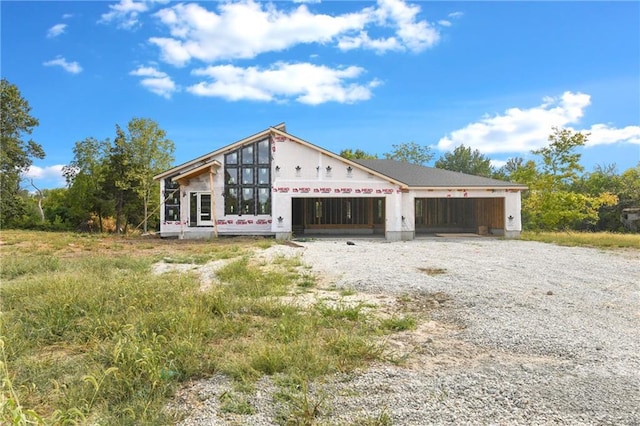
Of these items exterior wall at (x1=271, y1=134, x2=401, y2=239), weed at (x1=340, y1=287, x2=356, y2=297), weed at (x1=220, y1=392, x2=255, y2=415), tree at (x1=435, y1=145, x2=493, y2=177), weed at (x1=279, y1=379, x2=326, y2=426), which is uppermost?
tree at (x1=435, y1=145, x2=493, y2=177)

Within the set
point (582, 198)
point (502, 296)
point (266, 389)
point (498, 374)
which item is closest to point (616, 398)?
point (498, 374)

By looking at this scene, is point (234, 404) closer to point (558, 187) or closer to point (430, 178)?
point (430, 178)

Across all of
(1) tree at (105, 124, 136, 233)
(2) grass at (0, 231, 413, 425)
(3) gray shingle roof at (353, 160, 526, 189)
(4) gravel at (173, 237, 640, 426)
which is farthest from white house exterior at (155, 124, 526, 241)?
(2) grass at (0, 231, 413, 425)

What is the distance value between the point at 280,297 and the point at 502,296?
397 cm

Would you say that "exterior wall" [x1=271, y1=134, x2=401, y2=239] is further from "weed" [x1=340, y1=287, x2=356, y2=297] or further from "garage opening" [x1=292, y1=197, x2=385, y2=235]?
"weed" [x1=340, y1=287, x2=356, y2=297]

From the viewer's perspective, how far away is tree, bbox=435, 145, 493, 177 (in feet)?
176

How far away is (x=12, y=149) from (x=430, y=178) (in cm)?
2863

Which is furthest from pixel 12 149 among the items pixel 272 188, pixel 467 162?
pixel 467 162

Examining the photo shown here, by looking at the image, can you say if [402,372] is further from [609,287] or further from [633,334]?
[609,287]

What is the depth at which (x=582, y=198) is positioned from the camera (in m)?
24.8

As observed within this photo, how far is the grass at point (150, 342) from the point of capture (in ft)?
11.2

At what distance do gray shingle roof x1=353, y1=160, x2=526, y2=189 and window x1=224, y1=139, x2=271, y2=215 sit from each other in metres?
5.38

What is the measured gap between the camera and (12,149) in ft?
91.9

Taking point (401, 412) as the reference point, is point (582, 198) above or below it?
above
